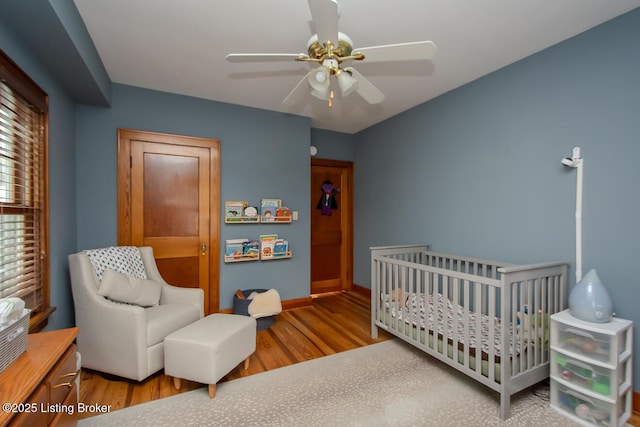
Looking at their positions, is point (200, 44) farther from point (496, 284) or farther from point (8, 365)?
point (496, 284)

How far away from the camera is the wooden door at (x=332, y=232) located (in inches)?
168

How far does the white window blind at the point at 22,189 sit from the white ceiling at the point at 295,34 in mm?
635

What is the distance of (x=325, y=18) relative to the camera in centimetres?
129

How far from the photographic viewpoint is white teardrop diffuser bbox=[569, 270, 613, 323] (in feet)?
5.38

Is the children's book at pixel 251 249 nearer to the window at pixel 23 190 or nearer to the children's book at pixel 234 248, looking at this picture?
the children's book at pixel 234 248

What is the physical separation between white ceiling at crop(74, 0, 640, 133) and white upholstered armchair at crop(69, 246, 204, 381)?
5.33 ft

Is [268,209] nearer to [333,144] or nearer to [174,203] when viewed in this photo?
[174,203]

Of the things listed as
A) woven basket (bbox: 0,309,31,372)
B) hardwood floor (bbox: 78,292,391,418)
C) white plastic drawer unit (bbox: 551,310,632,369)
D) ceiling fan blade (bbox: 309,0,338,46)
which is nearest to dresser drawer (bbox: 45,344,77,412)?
woven basket (bbox: 0,309,31,372)

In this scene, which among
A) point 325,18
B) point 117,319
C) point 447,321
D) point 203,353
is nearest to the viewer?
point 325,18

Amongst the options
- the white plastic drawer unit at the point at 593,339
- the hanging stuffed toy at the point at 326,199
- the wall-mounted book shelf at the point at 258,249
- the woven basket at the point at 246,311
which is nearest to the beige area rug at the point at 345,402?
the white plastic drawer unit at the point at 593,339

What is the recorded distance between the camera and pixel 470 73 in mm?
2498

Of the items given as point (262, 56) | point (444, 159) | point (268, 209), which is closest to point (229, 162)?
point (268, 209)

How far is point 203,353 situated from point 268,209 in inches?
74.2

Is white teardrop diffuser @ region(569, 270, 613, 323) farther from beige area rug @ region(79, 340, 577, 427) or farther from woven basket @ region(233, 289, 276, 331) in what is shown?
woven basket @ region(233, 289, 276, 331)
